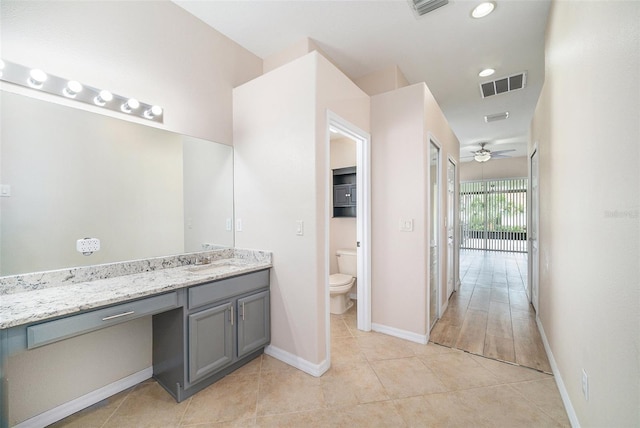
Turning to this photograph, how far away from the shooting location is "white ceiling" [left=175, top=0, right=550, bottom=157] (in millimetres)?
2299

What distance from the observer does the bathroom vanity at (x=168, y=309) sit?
130 centimetres

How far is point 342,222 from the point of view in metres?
4.23

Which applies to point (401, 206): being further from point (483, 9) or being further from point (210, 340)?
point (210, 340)

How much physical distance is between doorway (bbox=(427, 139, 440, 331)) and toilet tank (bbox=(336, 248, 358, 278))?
1.07 m

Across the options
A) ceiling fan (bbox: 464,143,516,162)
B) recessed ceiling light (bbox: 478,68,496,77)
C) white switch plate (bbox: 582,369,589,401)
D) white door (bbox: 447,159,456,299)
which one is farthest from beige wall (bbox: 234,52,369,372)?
ceiling fan (bbox: 464,143,516,162)

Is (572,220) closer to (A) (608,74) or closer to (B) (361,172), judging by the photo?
(A) (608,74)

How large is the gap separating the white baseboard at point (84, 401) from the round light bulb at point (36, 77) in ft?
6.67

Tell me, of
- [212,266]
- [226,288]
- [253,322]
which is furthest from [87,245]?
[253,322]

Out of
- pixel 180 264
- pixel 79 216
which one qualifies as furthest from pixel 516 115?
pixel 79 216

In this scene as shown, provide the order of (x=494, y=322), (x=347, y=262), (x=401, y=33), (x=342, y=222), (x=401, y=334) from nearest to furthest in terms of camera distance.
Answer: (x=401, y=33) < (x=401, y=334) < (x=494, y=322) < (x=347, y=262) < (x=342, y=222)

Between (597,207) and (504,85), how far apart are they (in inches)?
131

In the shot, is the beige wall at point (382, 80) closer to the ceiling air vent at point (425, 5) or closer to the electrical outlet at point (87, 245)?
the ceiling air vent at point (425, 5)

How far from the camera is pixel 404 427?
5.23 feet

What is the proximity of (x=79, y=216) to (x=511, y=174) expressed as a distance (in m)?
10.2
